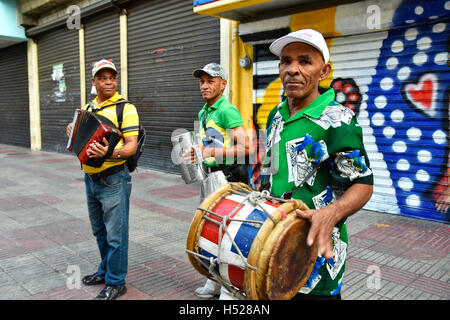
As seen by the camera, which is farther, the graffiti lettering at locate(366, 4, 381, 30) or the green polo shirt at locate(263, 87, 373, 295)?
the graffiti lettering at locate(366, 4, 381, 30)

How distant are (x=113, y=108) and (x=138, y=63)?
8311mm

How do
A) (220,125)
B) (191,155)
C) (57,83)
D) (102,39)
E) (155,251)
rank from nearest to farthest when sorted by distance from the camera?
(191,155)
(220,125)
(155,251)
(102,39)
(57,83)

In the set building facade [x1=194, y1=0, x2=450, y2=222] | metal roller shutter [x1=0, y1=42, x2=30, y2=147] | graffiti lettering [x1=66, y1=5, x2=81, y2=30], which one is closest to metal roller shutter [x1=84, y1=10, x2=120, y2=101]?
graffiti lettering [x1=66, y1=5, x2=81, y2=30]

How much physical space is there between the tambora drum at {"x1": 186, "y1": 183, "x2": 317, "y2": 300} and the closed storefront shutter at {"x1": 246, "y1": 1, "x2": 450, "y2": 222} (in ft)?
16.1

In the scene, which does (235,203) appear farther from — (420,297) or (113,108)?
(420,297)

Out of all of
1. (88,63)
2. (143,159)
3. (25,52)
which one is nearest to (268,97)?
(143,159)

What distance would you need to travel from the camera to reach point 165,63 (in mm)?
10344

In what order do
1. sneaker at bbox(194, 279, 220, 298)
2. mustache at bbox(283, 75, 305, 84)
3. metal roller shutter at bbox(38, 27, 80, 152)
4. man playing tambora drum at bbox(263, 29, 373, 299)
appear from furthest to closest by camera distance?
1. metal roller shutter at bbox(38, 27, 80, 152)
2. sneaker at bbox(194, 279, 220, 298)
3. mustache at bbox(283, 75, 305, 84)
4. man playing tambora drum at bbox(263, 29, 373, 299)

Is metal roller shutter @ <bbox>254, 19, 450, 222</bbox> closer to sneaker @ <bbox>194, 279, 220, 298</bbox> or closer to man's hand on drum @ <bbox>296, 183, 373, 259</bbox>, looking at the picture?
sneaker @ <bbox>194, 279, 220, 298</bbox>

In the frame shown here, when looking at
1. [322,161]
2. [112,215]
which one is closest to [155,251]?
[112,215]

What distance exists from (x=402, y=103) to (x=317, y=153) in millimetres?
5029

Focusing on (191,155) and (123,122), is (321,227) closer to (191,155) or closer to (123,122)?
(191,155)

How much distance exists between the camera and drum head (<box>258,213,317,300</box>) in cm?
163

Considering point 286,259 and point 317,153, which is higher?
point 317,153
